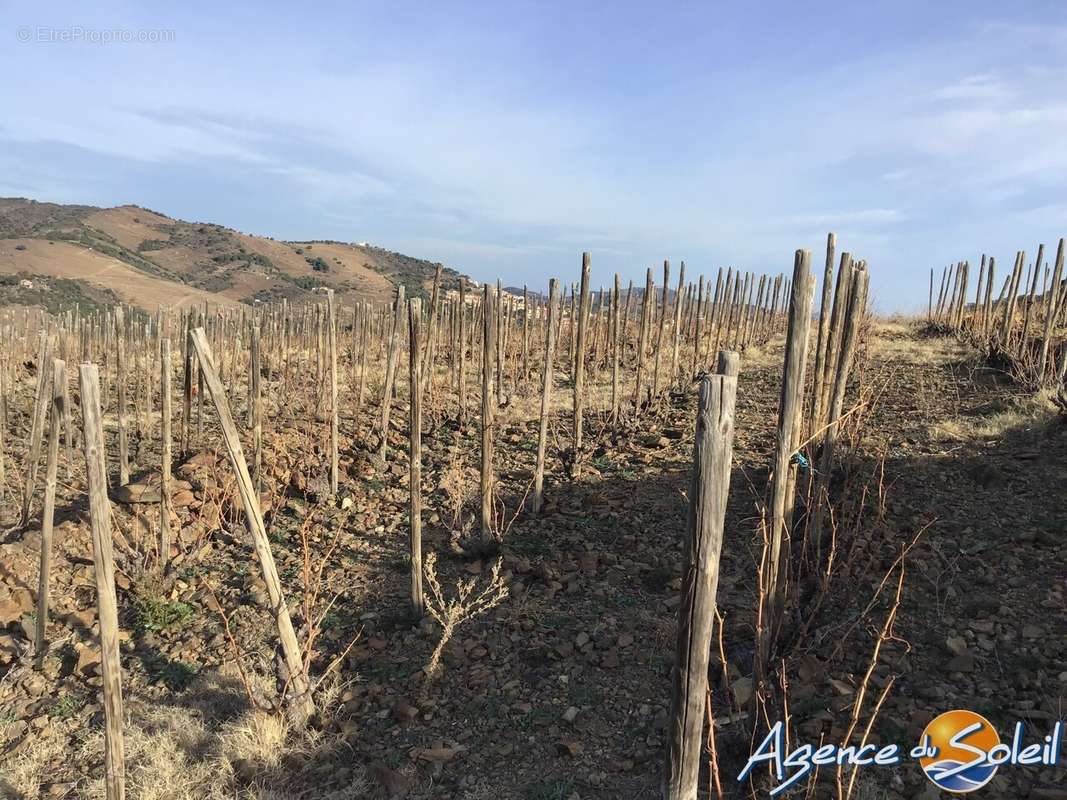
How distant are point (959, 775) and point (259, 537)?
11.7 feet

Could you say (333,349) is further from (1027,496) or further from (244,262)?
(244,262)

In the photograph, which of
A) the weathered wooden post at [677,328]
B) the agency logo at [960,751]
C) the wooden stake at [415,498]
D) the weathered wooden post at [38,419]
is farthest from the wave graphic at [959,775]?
the weathered wooden post at [677,328]

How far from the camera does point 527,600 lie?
15.5 ft

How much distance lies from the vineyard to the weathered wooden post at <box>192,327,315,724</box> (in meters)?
0.02

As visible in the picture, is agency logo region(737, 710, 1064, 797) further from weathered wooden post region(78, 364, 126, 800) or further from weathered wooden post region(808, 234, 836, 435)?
weathered wooden post region(78, 364, 126, 800)

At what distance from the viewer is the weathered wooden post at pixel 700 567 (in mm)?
2008

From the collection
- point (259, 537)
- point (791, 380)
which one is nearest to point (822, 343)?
point (791, 380)

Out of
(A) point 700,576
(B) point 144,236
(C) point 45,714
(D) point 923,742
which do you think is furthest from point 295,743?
(B) point 144,236

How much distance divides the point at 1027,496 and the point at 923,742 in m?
3.55

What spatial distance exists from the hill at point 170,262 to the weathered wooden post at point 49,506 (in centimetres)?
2868

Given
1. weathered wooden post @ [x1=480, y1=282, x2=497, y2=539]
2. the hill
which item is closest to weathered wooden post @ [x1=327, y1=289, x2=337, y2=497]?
weathered wooden post @ [x1=480, y1=282, x2=497, y2=539]

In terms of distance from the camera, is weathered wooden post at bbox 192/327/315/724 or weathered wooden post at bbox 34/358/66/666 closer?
weathered wooden post at bbox 192/327/315/724

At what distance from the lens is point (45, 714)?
3.74 meters

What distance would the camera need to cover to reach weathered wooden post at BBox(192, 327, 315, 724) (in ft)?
10.7
